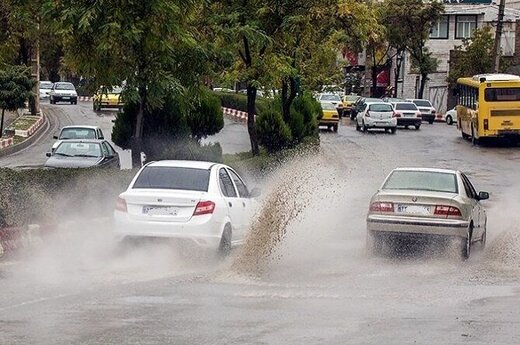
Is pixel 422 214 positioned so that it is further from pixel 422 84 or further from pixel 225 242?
pixel 422 84

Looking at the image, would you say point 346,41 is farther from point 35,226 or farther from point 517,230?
point 35,226

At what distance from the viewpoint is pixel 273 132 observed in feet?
107

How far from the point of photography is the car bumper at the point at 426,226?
16.7 metres

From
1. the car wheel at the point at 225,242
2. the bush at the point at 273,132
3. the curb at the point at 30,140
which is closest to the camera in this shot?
the car wheel at the point at 225,242

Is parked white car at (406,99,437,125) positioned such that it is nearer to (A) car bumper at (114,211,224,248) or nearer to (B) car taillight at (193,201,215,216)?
(B) car taillight at (193,201,215,216)

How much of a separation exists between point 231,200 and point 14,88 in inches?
1200

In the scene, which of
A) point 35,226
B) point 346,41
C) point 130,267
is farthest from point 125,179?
point 346,41

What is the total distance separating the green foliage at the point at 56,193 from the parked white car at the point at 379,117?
34.6 m

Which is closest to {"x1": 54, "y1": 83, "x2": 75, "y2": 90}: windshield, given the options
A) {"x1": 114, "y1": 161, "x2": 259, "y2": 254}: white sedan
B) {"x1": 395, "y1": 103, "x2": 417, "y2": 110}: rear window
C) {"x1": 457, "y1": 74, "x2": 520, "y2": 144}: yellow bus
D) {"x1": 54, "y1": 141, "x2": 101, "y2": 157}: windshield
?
{"x1": 395, "y1": 103, "x2": 417, "y2": 110}: rear window

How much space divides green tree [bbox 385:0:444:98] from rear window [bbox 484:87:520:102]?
36738 millimetres

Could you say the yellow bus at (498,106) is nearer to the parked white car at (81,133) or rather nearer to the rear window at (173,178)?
the parked white car at (81,133)

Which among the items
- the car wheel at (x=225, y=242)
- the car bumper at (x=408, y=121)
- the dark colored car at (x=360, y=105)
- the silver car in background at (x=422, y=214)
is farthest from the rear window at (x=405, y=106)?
the car wheel at (x=225, y=242)

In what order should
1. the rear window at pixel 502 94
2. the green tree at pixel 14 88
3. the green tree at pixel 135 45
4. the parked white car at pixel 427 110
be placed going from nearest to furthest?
the green tree at pixel 135 45
the green tree at pixel 14 88
the rear window at pixel 502 94
the parked white car at pixel 427 110

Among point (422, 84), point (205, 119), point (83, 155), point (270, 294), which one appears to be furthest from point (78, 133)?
point (422, 84)
